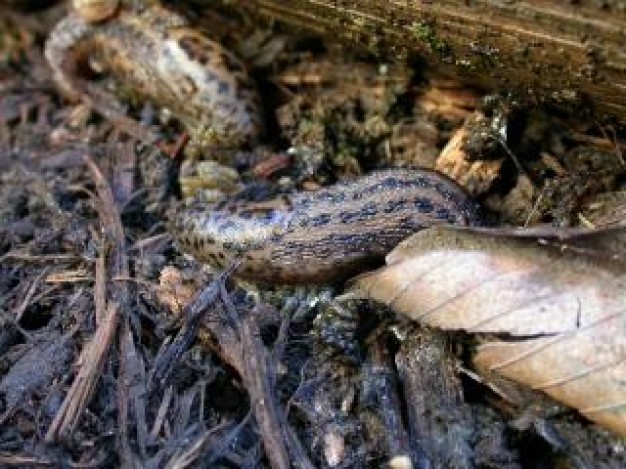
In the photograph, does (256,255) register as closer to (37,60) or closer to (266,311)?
(266,311)

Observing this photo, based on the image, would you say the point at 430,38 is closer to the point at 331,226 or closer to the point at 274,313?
the point at 331,226

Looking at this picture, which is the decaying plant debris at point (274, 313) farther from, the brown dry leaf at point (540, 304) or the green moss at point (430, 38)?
the green moss at point (430, 38)

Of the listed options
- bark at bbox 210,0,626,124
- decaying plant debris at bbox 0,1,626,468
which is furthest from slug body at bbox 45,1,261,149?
bark at bbox 210,0,626,124

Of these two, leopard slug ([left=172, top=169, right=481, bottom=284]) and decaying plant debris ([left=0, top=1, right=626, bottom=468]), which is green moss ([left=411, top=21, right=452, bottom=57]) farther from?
leopard slug ([left=172, top=169, right=481, bottom=284])

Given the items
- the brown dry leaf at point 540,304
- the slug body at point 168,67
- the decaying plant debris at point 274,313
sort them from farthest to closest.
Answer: the slug body at point 168,67 < the decaying plant debris at point 274,313 < the brown dry leaf at point 540,304

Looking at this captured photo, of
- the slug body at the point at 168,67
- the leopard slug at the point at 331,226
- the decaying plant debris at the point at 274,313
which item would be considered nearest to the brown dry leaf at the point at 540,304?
the decaying plant debris at the point at 274,313

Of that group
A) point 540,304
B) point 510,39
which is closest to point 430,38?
point 510,39

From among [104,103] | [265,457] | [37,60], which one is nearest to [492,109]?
[265,457]
